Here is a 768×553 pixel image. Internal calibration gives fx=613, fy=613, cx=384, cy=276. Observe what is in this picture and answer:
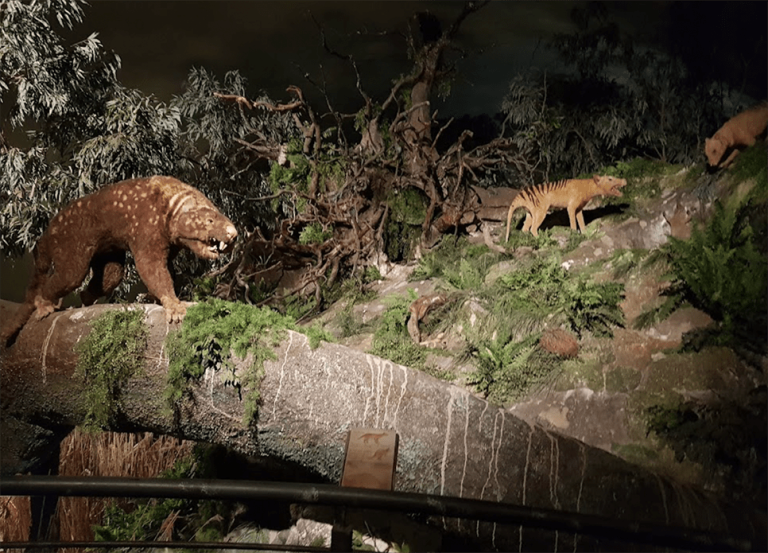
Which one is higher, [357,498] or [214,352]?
[214,352]

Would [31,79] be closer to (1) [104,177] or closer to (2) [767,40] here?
(1) [104,177]

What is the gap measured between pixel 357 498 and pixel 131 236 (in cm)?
227

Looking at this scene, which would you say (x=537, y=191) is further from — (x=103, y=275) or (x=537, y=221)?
(x=103, y=275)

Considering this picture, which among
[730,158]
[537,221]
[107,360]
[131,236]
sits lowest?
[107,360]

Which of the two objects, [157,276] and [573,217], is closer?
[157,276]

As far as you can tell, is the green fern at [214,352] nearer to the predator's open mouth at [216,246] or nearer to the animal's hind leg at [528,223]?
the predator's open mouth at [216,246]

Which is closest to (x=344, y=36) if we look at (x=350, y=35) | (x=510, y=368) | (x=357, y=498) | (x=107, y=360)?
(x=350, y=35)

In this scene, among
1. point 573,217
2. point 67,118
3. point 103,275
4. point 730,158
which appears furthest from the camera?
point 573,217

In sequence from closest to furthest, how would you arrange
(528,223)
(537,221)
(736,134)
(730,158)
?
(736,134) < (730,158) < (537,221) < (528,223)

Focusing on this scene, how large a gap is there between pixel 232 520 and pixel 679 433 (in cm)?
304

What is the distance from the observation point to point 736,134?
5164 millimetres

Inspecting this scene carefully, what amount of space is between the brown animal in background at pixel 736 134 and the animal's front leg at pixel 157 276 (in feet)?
12.7

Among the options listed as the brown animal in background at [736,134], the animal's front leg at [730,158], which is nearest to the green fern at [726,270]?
the brown animal in background at [736,134]

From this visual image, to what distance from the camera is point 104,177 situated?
504cm
